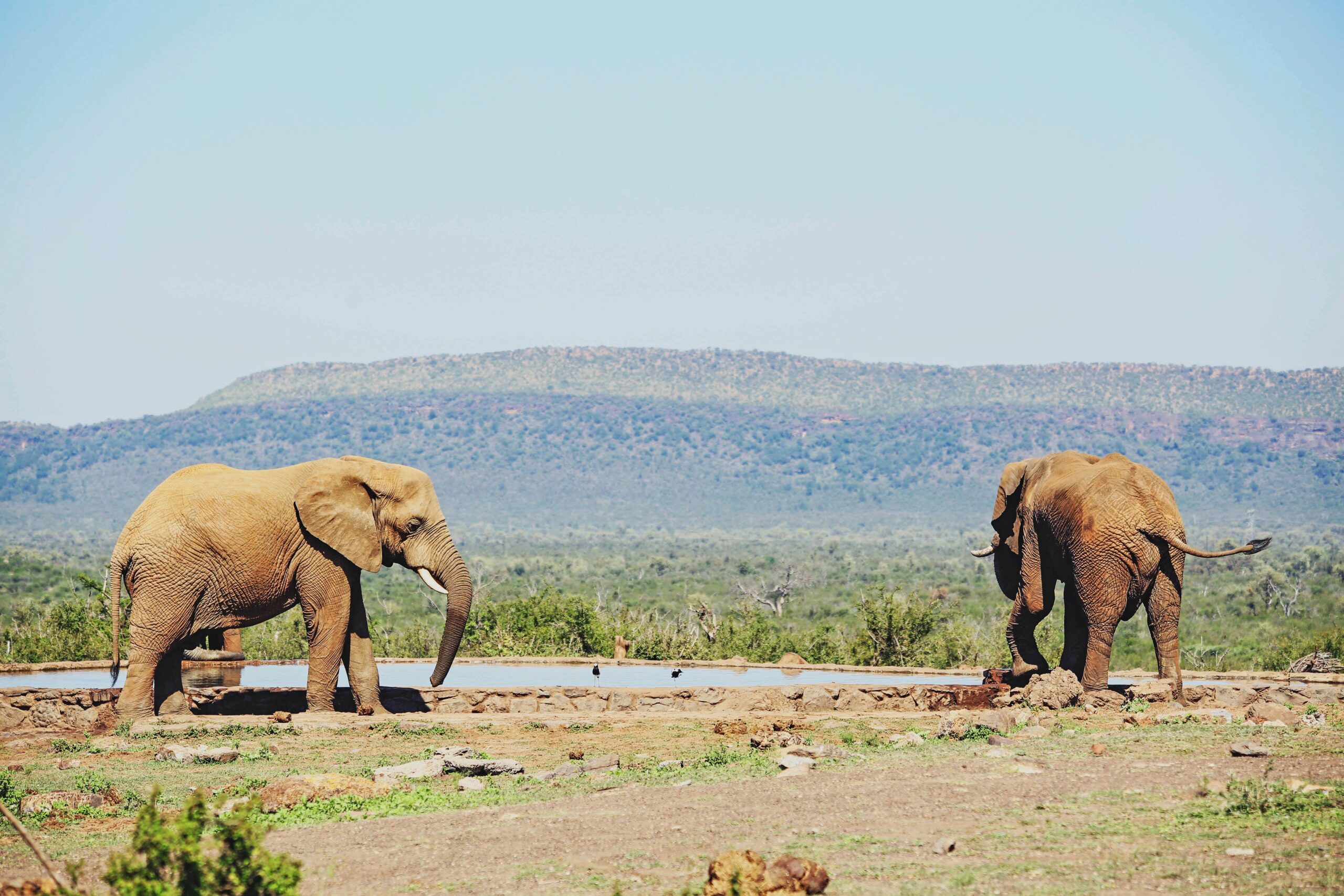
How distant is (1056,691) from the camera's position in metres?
16.7

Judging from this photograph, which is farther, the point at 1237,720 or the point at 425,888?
the point at 1237,720

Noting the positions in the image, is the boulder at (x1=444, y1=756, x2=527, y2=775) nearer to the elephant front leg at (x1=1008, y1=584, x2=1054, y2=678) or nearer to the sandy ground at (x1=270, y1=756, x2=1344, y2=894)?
the sandy ground at (x1=270, y1=756, x2=1344, y2=894)

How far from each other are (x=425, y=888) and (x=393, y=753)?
5.61 m

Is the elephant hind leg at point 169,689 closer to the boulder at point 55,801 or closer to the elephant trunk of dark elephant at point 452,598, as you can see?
the elephant trunk of dark elephant at point 452,598

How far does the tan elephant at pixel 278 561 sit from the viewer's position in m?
15.7

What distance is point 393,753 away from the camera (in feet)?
47.2

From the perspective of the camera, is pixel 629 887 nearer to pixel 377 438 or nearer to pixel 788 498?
pixel 788 498

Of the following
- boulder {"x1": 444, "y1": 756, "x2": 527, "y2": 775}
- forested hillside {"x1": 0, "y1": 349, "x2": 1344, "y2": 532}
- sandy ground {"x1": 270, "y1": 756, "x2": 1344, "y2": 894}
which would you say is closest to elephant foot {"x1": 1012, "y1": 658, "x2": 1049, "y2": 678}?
sandy ground {"x1": 270, "y1": 756, "x2": 1344, "y2": 894}

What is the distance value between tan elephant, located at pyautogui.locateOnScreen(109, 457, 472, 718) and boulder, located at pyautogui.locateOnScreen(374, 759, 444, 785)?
312 centimetres

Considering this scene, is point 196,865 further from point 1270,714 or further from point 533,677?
point 533,677

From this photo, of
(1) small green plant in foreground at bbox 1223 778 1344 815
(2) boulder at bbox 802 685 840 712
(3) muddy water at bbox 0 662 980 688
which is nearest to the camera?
(1) small green plant in foreground at bbox 1223 778 1344 815

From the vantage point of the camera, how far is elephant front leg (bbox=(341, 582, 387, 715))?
54.9 feet

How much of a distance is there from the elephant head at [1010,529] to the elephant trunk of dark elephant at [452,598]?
278 inches

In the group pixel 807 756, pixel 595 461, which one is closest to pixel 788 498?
pixel 595 461
